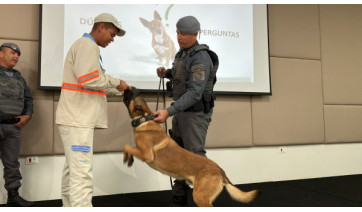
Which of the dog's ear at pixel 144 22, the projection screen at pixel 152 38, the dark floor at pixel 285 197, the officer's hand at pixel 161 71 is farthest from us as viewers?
the dog's ear at pixel 144 22

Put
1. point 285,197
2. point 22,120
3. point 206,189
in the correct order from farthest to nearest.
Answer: point 285,197
point 22,120
point 206,189

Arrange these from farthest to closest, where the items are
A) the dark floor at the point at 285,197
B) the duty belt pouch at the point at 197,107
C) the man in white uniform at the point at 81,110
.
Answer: the dark floor at the point at 285,197 < the duty belt pouch at the point at 197,107 < the man in white uniform at the point at 81,110

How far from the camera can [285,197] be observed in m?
2.78

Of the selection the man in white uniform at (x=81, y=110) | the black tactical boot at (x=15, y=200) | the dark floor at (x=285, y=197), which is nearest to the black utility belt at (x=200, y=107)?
the man in white uniform at (x=81, y=110)

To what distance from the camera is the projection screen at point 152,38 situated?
281 centimetres

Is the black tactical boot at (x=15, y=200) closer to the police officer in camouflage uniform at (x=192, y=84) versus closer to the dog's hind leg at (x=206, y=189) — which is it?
the police officer in camouflage uniform at (x=192, y=84)

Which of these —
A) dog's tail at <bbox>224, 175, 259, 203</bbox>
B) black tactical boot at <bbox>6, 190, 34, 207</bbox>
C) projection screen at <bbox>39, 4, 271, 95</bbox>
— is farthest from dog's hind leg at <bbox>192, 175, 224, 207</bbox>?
black tactical boot at <bbox>6, 190, 34, 207</bbox>

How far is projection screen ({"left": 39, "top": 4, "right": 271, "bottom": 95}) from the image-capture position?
281 cm

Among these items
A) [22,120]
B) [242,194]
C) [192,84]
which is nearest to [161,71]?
[192,84]

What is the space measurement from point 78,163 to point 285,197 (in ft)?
6.60

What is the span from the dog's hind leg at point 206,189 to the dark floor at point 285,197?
787 millimetres

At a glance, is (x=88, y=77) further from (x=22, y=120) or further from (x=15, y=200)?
(x=15, y=200)

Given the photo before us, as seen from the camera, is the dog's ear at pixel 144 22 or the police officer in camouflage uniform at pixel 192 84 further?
the dog's ear at pixel 144 22

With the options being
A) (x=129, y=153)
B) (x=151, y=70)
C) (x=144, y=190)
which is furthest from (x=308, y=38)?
(x=129, y=153)
